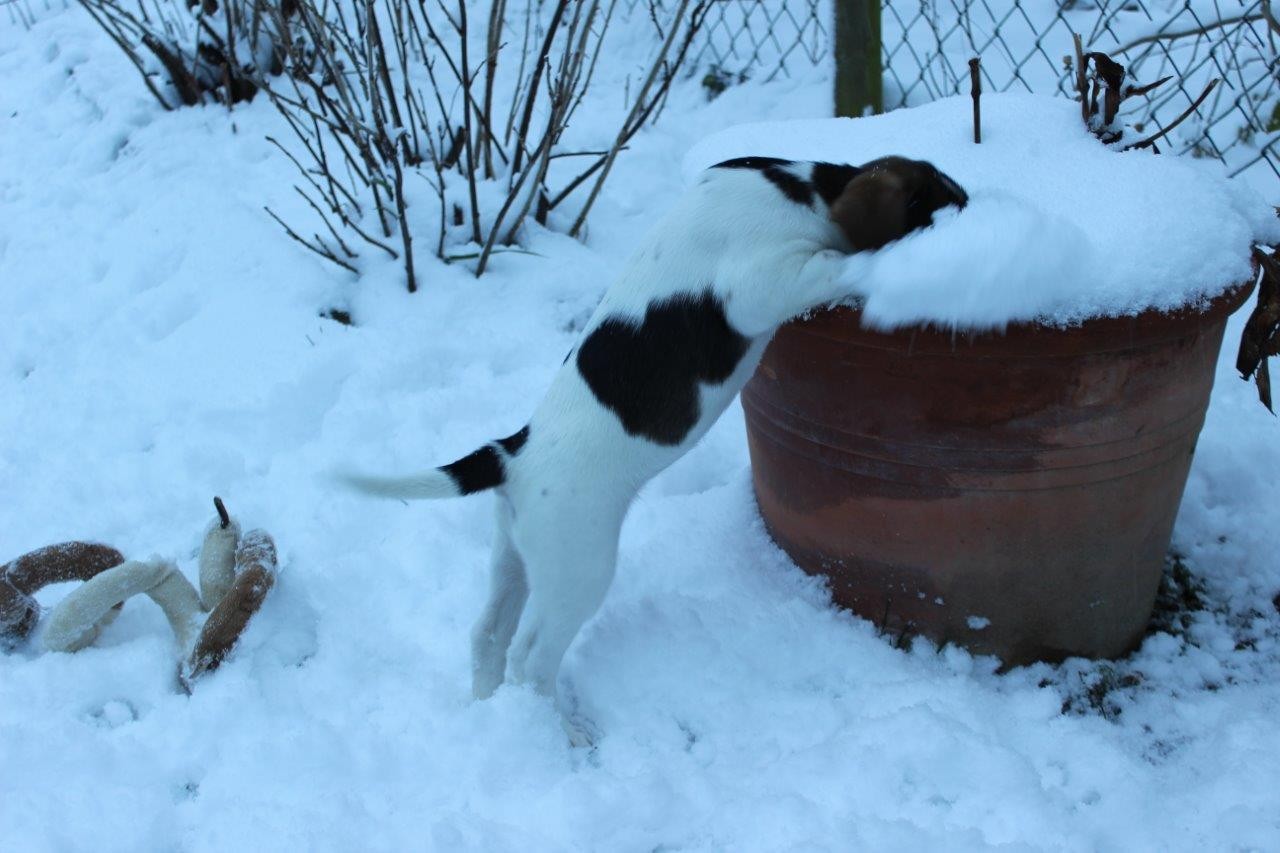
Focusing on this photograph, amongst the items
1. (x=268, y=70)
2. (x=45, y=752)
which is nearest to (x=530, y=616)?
(x=45, y=752)

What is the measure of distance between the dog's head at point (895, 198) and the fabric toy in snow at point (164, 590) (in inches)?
61.1

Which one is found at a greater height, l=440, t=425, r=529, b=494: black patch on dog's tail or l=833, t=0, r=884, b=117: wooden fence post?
l=833, t=0, r=884, b=117: wooden fence post

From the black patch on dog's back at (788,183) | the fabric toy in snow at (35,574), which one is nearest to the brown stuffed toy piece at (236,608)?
the fabric toy in snow at (35,574)

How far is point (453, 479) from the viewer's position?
6.57 feet

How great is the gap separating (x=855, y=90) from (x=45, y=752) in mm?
3225

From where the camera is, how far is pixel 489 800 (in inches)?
77.5

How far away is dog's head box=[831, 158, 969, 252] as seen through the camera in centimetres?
192

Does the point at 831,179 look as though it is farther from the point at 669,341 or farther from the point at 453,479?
the point at 453,479

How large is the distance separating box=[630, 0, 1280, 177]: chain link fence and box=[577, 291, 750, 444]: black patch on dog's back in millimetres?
1883

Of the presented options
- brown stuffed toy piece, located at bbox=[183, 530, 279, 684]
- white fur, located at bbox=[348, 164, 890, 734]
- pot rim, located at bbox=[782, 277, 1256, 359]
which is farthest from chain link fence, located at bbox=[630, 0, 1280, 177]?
brown stuffed toy piece, located at bbox=[183, 530, 279, 684]

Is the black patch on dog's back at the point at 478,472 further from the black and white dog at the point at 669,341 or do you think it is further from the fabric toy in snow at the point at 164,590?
the fabric toy in snow at the point at 164,590

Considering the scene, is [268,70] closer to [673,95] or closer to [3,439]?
[673,95]

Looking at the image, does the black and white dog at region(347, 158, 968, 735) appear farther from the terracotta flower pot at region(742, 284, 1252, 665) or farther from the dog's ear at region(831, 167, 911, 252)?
the terracotta flower pot at region(742, 284, 1252, 665)

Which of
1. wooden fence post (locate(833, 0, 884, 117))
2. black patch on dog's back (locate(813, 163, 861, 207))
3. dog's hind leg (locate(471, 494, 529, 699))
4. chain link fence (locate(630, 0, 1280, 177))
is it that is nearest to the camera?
black patch on dog's back (locate(813, 163, 861, 207))
